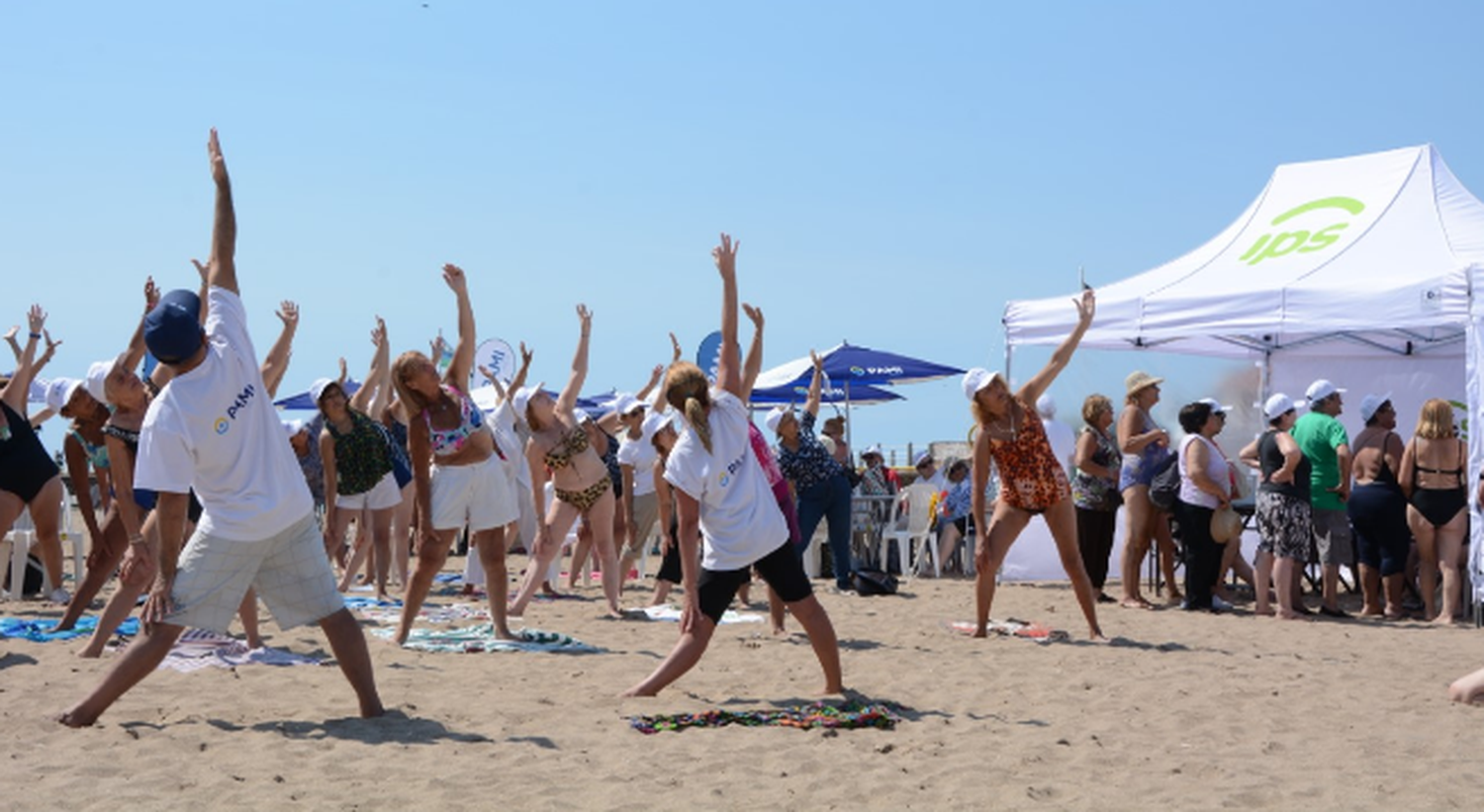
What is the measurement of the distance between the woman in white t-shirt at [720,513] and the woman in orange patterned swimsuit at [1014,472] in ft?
8.84

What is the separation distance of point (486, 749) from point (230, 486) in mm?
1252

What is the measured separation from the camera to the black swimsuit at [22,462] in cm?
912

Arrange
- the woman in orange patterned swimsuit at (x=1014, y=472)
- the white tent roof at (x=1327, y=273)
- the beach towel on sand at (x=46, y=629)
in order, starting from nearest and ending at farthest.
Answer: the beach towel on sand at (x=46, y=629)
the woman in orange patterned swimsuit at (x=1014, y=472)
the white tent roof at (x=1327, y=273)

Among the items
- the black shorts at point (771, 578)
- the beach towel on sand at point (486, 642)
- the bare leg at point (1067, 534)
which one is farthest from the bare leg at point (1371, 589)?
the black shorts at point (771, 578)

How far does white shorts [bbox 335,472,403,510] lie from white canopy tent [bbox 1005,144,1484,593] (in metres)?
5.34

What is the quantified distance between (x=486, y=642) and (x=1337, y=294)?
22.8 ft

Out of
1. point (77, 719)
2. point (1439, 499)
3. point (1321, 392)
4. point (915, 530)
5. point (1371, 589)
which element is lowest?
point (77, 719)

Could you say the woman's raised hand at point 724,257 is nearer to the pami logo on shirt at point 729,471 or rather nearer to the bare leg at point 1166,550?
the pami logo on shirt at point 729,471

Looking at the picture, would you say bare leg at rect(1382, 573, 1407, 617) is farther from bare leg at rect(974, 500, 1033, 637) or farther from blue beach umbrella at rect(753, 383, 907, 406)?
blue beach umbrella at rect(753, 383, 907, 406)

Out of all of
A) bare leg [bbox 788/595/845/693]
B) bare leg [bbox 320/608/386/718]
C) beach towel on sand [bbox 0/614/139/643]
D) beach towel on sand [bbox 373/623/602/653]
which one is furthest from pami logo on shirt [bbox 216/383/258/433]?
beach towel on sand [bbox 0/614/139/643]

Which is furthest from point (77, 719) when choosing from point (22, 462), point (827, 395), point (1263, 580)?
point (827, 395)

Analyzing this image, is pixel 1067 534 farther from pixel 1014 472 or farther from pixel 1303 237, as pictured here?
pixel 1303 237

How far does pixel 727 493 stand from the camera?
6.34 meters

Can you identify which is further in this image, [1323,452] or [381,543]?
[1323,452]
